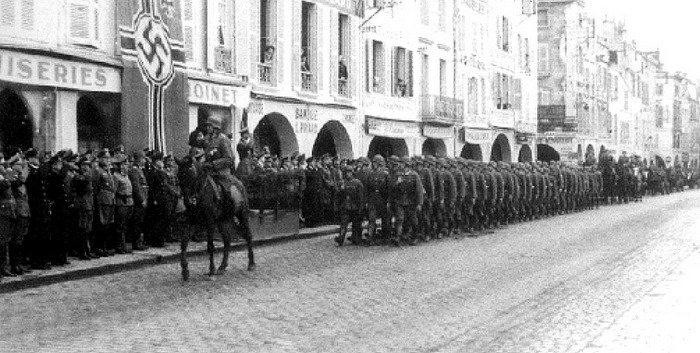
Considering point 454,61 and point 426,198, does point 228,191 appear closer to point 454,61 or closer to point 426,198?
point 426,198

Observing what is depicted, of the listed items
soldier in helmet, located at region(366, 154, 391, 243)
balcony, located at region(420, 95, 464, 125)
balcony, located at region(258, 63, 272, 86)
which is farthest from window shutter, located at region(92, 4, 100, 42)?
balcony, located at region(420, 95, 464, 125)

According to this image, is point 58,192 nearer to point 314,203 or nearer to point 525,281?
point 525,281

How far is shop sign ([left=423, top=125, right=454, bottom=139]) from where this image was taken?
4012cm

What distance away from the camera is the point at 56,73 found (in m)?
20.2

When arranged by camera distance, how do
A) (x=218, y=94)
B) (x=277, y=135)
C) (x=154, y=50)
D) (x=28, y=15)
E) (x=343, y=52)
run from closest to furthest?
(x=28, y=15) < (x=154, y=50) < (x=218, y=94) < (x=277, y=135) < (x=343, y=52)

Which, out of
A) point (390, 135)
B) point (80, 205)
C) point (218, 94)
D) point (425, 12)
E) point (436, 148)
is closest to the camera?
point (80, 205)

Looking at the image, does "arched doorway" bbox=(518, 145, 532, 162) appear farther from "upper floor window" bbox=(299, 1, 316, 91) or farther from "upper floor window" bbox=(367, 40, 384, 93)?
"upper floor window" bbox=(299, 1, 316, 91)

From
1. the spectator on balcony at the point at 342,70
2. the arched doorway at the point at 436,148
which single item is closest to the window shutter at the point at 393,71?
the spectator on balcony at the point at 342,70

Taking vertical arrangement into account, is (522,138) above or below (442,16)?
below

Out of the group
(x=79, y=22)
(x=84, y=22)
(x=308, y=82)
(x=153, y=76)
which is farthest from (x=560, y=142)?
(x=79, y=22)

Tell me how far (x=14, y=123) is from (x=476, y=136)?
27.8 metres

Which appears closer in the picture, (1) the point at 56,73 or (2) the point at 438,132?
(1) the point at 56,73

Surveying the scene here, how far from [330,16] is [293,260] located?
15172mm

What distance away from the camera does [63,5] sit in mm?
21047
